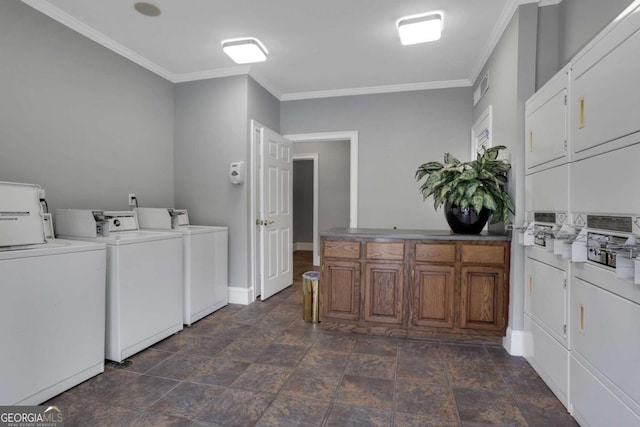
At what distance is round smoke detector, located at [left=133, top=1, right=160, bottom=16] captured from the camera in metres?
2.41

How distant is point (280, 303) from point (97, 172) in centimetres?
230

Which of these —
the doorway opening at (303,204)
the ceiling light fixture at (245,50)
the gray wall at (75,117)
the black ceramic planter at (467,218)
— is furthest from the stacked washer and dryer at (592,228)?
the doorway opening at (303,204)

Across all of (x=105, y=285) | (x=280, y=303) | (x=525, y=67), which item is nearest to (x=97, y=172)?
(x=105, y=285)

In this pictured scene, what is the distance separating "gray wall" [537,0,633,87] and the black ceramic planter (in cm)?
107

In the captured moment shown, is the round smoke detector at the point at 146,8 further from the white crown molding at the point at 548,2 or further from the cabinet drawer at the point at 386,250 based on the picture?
the white crown molding at the point at 548,2

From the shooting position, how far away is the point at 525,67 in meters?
2.37

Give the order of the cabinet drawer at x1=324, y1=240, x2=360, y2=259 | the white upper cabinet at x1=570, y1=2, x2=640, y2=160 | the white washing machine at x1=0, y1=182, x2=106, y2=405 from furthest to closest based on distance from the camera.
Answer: the cabinet drawer at x1=324, y1=240, x2=360, y2=259 < the white washing machine at x1=0, y1=182, x2=106, y2=405 < the white upper cabinet at x1=570, y1=2, x2=640, y2=160

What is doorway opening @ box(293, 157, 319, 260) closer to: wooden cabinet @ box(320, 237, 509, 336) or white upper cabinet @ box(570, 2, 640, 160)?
wooden cabinet @ box(320, 237, 509, 336)

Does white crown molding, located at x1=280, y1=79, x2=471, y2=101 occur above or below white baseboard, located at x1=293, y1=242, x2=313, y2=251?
above

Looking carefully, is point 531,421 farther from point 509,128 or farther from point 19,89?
point 19,89

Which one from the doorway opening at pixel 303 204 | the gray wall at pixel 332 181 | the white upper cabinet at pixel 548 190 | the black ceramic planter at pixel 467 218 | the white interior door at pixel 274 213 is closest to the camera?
the white upper cabinet at pixel 548 190

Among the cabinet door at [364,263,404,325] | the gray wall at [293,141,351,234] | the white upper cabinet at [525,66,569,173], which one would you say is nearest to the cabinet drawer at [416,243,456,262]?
the cabinet door at [364,263,404,325]

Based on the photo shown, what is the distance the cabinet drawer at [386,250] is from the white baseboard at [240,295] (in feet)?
5.33

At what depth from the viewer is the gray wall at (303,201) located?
7379 mm
